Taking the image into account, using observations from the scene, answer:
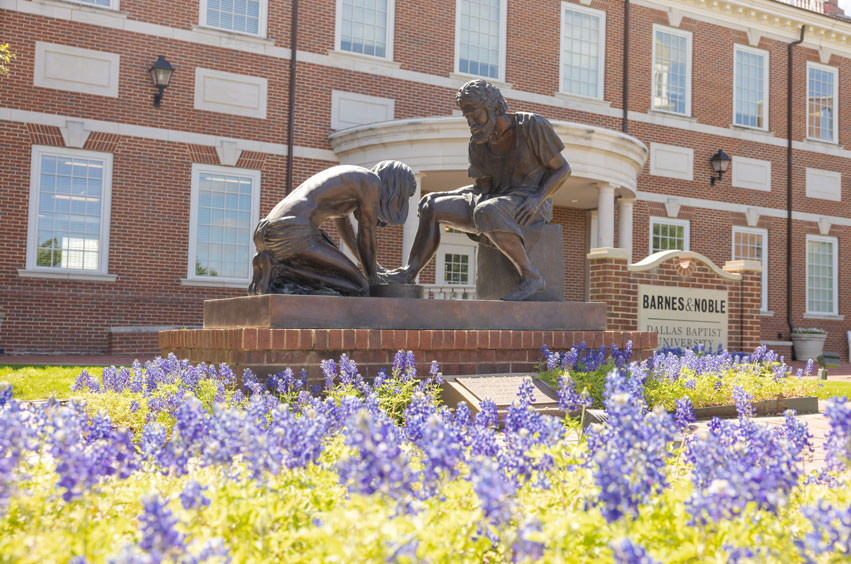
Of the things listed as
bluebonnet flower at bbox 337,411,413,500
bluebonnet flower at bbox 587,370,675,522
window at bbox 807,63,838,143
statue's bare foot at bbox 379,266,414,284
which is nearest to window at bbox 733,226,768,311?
window at bbox 807,63,838,143

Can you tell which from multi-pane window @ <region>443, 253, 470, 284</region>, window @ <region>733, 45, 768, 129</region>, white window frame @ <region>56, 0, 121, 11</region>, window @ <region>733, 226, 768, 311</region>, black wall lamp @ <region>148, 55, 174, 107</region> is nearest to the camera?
white window frame @ <region>56, 0, 121, 11</region>

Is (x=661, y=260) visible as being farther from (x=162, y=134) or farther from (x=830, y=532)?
(x=830, y=532)

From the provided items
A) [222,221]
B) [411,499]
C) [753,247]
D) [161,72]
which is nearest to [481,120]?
[411,499]

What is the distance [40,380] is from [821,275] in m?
20.0

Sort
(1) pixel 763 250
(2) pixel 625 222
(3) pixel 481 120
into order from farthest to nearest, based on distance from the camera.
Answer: (1) pixel 763 250, (2) pixel 625 222, (3) pixel 481 120

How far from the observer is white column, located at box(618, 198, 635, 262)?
→ 17.1 m

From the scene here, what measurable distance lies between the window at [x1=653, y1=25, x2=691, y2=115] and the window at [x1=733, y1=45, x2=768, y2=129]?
5.32ft

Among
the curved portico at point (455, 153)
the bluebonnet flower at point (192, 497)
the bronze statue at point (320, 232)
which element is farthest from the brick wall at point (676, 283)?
the bluebonnet flower at point (192, 497)

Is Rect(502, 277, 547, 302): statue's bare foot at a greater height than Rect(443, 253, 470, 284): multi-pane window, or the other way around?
Rect(443, 253, 470, 284): multi-pane window

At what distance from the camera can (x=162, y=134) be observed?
14.4m

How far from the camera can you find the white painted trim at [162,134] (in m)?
13.4

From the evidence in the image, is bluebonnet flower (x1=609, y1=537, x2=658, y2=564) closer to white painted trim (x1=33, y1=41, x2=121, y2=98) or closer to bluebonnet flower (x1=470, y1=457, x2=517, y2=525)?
bluebonnet flower (x1=470, y1=457, x2=517, y2=525)

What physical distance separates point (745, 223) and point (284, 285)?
1723cm

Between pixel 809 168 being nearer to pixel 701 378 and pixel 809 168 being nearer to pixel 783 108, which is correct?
pixel 783 108
